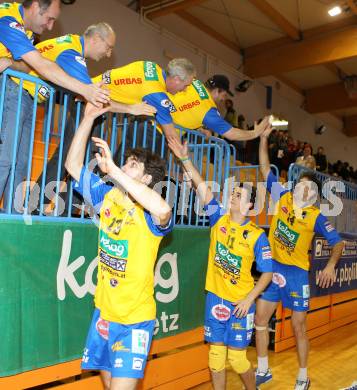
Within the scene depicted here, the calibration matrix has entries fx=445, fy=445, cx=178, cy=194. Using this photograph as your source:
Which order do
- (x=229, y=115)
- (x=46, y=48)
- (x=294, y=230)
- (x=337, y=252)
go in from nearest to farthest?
(x=46, y=48) → (x=337, y=252) → (x=294, y=230) → (x=229, y=115)

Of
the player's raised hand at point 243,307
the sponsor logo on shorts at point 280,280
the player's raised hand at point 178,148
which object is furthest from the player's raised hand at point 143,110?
the sponsor logo on shorts at point 280,280

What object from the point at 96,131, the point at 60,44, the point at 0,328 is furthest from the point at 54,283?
the point at 60,44

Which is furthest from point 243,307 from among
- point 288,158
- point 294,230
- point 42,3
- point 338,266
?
point 288,158

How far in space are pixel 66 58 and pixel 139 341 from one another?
205 cm

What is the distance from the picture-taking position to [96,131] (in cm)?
369

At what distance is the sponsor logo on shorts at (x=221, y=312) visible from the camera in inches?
148

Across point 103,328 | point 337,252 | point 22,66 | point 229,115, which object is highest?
point 229,115

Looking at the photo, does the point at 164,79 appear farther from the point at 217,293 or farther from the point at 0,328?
the point at 0,328

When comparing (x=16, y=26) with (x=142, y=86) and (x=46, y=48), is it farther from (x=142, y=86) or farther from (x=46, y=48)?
(x=142, y=86)

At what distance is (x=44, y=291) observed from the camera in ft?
10.2

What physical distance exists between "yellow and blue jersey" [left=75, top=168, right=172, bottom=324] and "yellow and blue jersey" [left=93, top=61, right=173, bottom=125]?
4.10 ft

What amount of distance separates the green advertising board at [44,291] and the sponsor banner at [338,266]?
453 centimetres

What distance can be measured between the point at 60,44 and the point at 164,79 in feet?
3.69

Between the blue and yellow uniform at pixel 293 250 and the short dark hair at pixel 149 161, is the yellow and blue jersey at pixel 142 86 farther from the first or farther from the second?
the blue and yellow uniform at pixel 293 250
